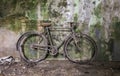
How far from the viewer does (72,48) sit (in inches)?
392

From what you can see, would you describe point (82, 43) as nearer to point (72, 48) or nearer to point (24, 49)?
point (72, 48)

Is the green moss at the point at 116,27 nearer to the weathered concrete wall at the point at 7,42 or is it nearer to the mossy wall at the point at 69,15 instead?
the mossy wall at the point at 69,15

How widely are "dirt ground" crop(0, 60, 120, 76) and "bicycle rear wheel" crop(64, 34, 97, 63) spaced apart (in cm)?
25

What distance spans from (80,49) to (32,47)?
5.24ft

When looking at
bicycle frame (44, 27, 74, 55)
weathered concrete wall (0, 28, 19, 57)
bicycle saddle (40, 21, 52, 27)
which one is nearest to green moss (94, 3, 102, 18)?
bicycle frame (44, 27, 74, 55)

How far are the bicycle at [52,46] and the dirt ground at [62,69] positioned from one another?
0.85ft

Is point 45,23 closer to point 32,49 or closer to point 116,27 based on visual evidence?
point 32,49

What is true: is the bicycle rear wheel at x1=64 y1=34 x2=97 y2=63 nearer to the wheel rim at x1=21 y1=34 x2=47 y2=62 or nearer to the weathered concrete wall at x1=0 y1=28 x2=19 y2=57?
the wheel rim at x1=21 y1=34 x2=47 y2=62

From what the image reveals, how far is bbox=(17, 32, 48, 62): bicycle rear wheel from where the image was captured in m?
9.80

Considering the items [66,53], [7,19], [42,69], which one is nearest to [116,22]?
[66,53]

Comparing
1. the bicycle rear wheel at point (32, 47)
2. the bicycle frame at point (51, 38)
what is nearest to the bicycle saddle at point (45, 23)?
the bicycle frame at point (51, 38)

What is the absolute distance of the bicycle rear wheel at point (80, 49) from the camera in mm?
9766

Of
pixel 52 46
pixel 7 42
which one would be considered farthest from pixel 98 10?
pixel 7 42

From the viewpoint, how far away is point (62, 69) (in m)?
9.27
